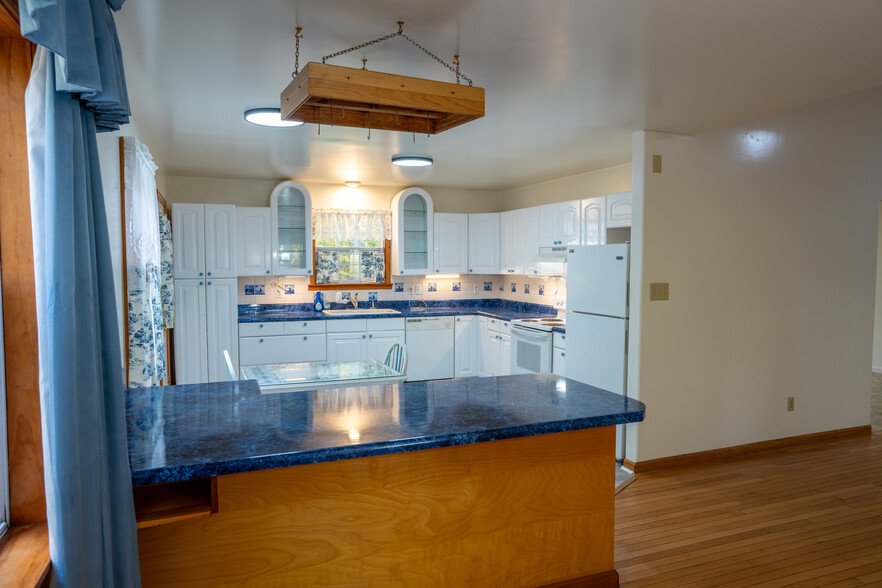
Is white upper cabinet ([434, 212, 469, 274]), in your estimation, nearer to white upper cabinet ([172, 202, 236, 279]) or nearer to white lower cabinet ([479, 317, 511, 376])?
white lower cabinet ([479, 317, 511, 376])

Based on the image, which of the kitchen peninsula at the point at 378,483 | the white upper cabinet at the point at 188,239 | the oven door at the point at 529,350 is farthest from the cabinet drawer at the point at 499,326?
the kitchen peninsula at the point at 378,483

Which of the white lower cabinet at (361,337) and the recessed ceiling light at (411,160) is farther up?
the recessed ceiling light at (411,160)

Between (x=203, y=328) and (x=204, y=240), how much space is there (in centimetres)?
86

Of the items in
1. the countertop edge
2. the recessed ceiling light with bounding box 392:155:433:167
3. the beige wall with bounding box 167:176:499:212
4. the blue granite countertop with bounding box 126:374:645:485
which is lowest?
the countertop edge

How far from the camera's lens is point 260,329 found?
5863 millimetres

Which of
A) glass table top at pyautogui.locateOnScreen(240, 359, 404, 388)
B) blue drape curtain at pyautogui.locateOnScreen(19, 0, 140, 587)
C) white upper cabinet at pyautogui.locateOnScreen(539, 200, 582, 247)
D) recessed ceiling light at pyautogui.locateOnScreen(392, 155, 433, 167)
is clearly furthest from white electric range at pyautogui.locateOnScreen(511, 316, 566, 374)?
blue drape curtain at pyautogui.locateOnScreen(19, 0, 140, 587)

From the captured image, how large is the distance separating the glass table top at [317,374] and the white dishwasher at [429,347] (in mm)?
2604

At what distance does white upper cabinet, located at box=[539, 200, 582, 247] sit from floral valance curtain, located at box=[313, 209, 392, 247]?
192cm

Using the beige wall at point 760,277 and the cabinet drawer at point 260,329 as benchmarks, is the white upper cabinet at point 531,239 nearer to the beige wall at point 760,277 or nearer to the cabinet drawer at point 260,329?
the beige wall at point 760,277

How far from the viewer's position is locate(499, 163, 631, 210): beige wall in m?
5.33

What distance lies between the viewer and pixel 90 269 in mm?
1339

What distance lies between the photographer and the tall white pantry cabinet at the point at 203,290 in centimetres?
551

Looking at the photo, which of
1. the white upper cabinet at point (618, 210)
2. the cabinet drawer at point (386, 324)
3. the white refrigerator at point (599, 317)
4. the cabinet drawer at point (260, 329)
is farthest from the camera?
the cabinet drawer at point (386, 324)

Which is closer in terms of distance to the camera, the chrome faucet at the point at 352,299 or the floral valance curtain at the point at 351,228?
the floral valance curtain at the point at 351,228
